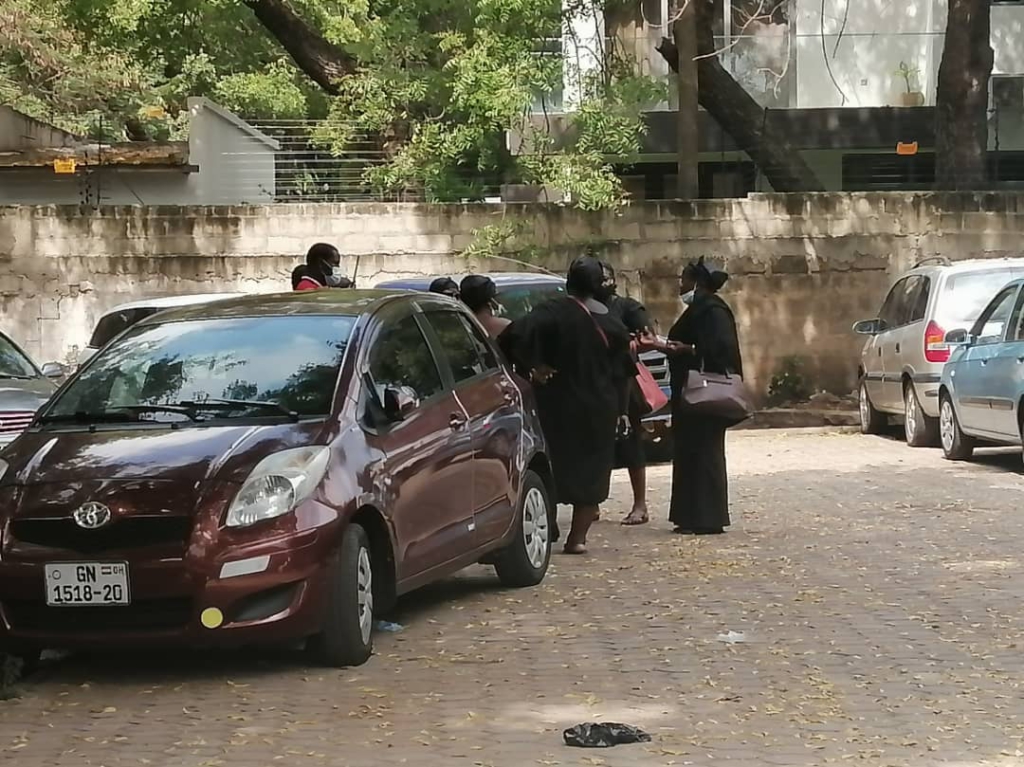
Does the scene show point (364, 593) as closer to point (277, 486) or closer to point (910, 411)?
point (277, 486)

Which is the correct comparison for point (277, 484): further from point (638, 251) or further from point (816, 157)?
point (816, 157)

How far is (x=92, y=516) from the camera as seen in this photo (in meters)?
7.03

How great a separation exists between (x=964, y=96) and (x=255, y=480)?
15805 millimetres

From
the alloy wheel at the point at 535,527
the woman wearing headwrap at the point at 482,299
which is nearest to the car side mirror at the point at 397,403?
the alloy wheel at the point at 535,527

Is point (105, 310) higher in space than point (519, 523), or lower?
higher

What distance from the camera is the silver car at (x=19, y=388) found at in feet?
36.4

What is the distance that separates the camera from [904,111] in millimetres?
26766

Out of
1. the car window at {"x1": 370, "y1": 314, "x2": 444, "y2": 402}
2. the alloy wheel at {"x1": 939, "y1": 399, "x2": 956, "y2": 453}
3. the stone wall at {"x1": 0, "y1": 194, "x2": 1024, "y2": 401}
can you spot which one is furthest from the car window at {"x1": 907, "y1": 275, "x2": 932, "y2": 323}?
the car window at {"x1": 370, "y1": 314, "x2": 444, "y2": 402}

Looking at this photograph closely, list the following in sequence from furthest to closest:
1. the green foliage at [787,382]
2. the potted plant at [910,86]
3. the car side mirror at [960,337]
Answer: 1. the potted plant at [910,86]
2. the green foliage at [787,382]
3. the car side mirror at [960,337]

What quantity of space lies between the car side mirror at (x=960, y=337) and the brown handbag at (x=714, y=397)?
483 centimetres

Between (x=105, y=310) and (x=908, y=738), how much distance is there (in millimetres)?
13911

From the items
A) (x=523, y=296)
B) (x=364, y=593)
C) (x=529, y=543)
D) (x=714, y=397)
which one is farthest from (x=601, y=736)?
(x=523, y=296)

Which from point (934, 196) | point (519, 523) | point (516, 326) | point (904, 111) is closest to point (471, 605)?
point (519, 523)

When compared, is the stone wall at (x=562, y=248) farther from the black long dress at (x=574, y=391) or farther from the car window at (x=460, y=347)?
the car window at (x=460, y=347)
